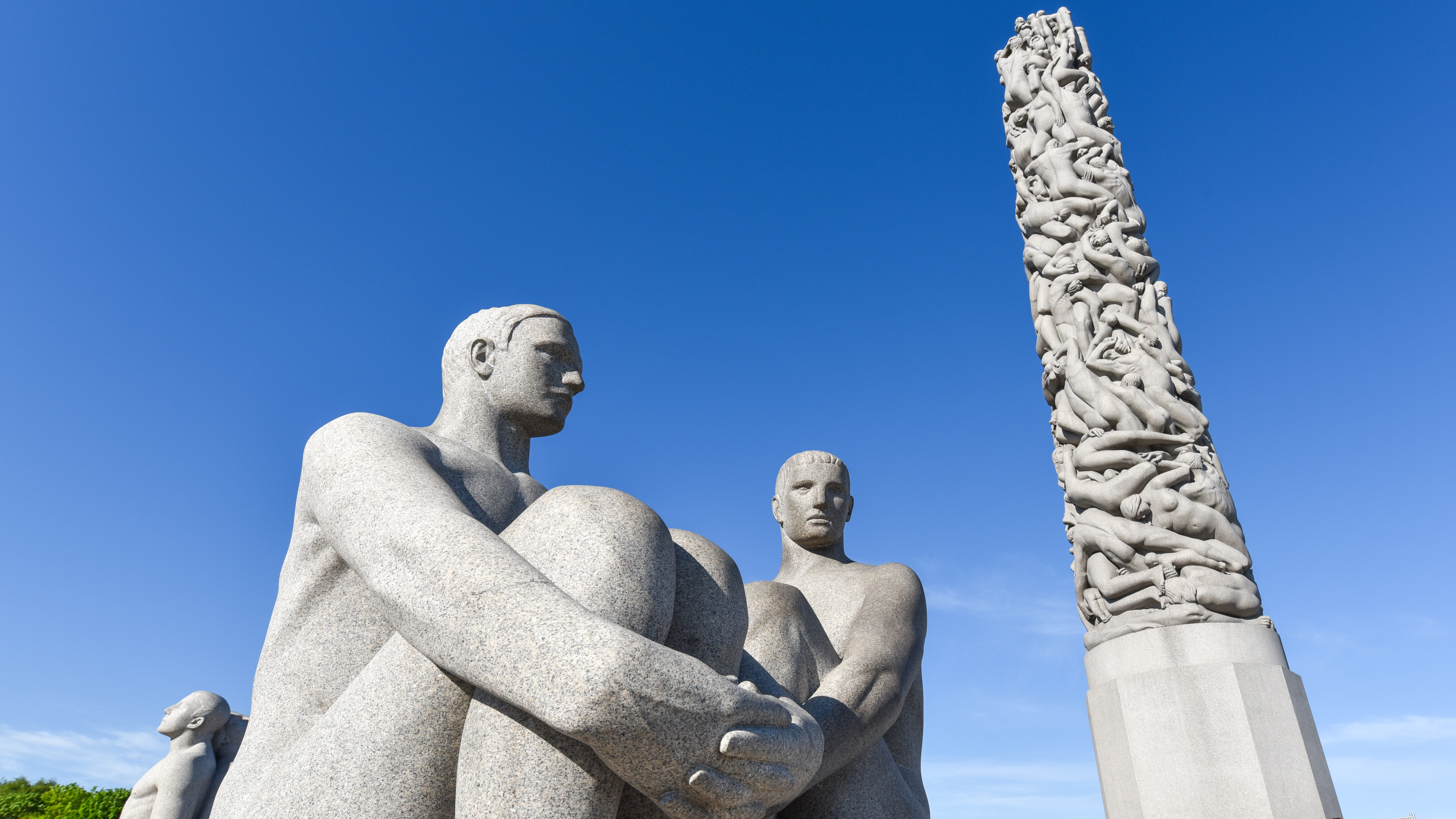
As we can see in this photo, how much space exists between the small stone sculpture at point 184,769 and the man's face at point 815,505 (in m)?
6.75

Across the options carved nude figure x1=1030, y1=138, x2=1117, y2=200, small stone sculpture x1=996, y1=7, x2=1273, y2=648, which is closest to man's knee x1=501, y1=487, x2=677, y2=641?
small stone sculpture x1=996, y1=7, x2=1273, y2=648

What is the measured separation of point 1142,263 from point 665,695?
775 centimetres

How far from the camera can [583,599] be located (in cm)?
Answer: 186

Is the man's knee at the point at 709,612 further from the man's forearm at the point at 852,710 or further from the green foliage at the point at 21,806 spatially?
the green foliage at the point at 21,806

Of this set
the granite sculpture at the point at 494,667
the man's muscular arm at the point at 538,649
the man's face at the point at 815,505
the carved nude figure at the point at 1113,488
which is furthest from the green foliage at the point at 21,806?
the man's muscular arm at the point at 538,649

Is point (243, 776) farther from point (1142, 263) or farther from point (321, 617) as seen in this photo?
point (1142, 263)

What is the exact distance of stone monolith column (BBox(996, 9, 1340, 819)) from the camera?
5.84m

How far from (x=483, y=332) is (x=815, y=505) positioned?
1.76m

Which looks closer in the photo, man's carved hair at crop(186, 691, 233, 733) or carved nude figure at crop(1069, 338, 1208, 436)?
carved nude figure at crop(1069, 338, 1208, 436)

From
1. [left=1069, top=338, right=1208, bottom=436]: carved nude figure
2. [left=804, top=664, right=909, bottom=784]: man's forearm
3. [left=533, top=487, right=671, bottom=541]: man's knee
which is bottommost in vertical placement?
[left=804, top=664, right=909, bottom=784]: man's forearm

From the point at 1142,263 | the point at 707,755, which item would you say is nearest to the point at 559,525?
the point at 707,755

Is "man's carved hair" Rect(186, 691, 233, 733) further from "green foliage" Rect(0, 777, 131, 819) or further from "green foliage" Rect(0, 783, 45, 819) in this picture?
"green foliage" Rect(0, 783, 45, 819)

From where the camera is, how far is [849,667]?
3.04 meters

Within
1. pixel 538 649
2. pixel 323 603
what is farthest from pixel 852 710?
pixel 323 603
